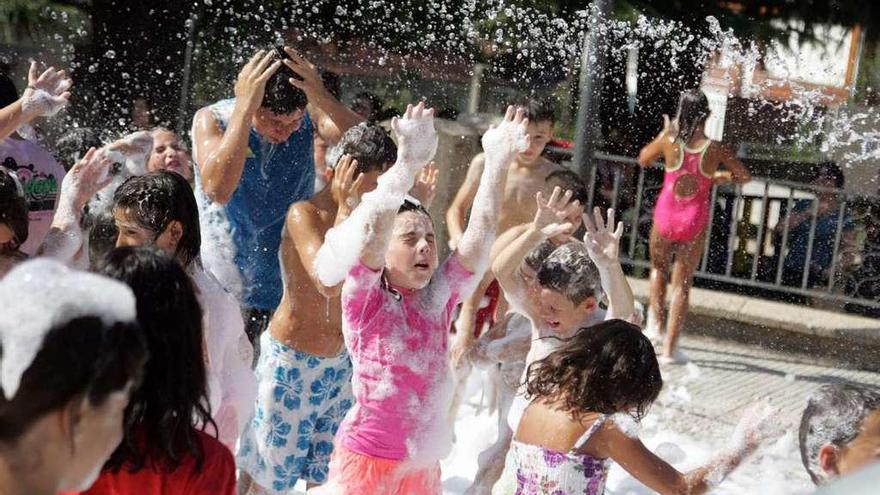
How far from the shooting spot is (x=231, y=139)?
3.67m

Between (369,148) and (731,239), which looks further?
(731,239)

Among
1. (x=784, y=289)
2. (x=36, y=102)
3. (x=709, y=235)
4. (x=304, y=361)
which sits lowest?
(x=784, y=289)

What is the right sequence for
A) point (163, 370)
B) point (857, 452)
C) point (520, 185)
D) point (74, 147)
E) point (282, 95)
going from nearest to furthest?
point (163, 370)
point (857, 452)
point (282, 95)
point (520, 185)
point (74, 147)

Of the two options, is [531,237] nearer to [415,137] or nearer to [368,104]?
[415,137]

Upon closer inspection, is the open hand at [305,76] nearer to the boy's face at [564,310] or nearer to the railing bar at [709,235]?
the boy's face at [564,310]

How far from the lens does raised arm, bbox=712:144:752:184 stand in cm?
639

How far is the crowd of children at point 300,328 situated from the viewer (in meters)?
1.52

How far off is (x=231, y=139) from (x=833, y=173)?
16.0ft

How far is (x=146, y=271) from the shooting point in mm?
1861

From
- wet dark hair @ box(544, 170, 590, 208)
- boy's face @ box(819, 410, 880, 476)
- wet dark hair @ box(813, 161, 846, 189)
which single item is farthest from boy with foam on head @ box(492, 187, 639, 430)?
wet dark hair @ box(813, 161, 846, 189)

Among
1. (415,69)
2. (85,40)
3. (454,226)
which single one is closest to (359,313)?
(454,226)

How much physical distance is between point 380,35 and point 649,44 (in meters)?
2.38

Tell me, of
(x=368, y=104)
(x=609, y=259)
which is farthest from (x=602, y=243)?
(x=368, y=104)

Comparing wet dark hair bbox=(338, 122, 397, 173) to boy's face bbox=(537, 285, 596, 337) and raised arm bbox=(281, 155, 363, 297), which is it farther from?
boy's face bbox=(537, 285, 596, 337)
